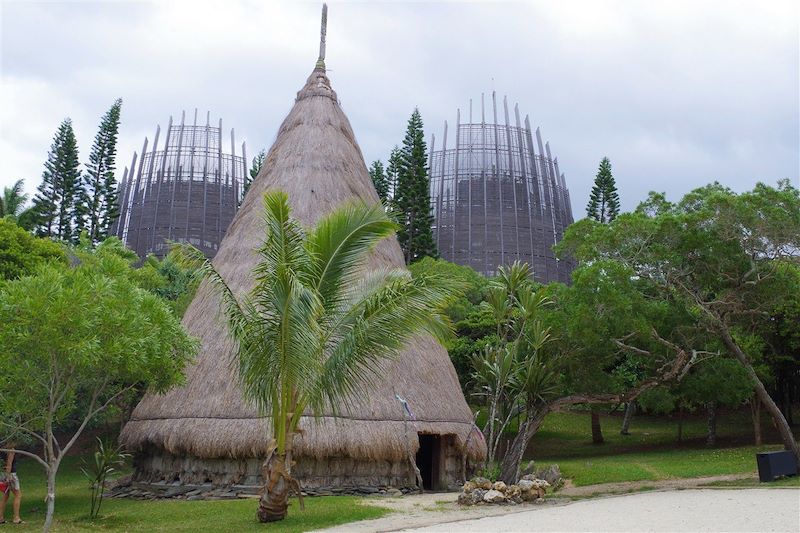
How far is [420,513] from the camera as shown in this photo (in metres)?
10.7

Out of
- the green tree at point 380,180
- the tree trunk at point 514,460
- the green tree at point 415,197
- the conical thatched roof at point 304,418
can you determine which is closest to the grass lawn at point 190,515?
the conical thatched roof at point 304,418

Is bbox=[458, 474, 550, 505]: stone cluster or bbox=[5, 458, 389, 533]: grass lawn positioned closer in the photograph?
bbox=[5, 458, 389, 533]: grass lawn

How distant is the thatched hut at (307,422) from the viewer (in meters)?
13.5

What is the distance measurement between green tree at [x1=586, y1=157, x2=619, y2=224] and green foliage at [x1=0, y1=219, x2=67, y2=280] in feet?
92.2

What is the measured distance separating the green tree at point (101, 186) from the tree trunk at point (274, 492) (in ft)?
93.9

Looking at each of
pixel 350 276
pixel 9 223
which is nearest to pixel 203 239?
pixel 9 223

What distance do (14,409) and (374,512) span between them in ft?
18.6

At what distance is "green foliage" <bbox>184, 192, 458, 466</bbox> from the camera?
9.90 m

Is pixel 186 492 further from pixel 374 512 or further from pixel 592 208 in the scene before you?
pixel 592 208

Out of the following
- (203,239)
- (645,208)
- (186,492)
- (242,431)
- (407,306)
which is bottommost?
(186,492)

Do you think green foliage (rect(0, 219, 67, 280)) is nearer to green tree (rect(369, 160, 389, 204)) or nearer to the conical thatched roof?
the conical thatched roof

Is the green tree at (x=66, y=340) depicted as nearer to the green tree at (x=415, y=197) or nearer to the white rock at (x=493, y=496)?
the white rock at (x=493, y=496)

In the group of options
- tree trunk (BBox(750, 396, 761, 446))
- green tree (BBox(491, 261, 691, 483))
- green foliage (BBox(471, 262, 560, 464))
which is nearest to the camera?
green foliage (BBox(471, 262, 560, 464))

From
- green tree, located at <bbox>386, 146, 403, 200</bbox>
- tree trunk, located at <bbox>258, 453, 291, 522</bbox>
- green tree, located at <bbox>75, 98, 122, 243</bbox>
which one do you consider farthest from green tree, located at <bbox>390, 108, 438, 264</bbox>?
tree trunk, located at <bbox>258, 453, 291, 522</bbox>
